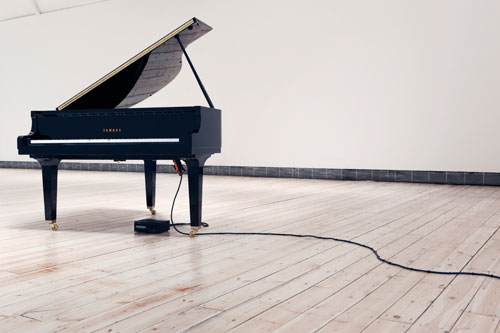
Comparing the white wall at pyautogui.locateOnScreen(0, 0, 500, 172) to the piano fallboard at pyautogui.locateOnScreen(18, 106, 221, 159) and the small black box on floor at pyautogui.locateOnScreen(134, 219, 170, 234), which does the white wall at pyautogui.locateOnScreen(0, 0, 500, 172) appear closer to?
the piano fallboard at pyautogui.locateOnScreen(18, 106, 221, 159)

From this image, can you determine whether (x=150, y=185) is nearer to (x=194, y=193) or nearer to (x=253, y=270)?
(x=194, y=193)

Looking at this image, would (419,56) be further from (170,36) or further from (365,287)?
(365,287)

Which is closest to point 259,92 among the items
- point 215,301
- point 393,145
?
point 393,145

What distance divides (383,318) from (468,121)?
17.0ft

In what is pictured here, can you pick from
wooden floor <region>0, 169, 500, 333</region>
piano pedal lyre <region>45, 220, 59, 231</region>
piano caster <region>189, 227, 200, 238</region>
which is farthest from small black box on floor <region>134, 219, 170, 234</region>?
piano pedal lyre <region>45, 220, 59, 231</region>

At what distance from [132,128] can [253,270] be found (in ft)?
4.18

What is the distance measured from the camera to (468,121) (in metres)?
6.27

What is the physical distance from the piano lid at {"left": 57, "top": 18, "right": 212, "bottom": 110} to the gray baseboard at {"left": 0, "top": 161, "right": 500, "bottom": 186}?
387 cm

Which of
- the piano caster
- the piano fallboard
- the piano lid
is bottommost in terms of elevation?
the piano caster

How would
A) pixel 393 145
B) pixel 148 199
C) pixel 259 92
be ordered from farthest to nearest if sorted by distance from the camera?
pixel 259 92, pixel 393 145, pixel 148 199

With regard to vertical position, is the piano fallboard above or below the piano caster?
above

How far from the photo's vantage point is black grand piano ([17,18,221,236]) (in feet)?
9.99

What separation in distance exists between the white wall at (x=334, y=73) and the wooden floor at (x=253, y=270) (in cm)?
209

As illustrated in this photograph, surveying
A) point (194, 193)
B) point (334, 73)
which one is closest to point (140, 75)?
point (194, 193)
